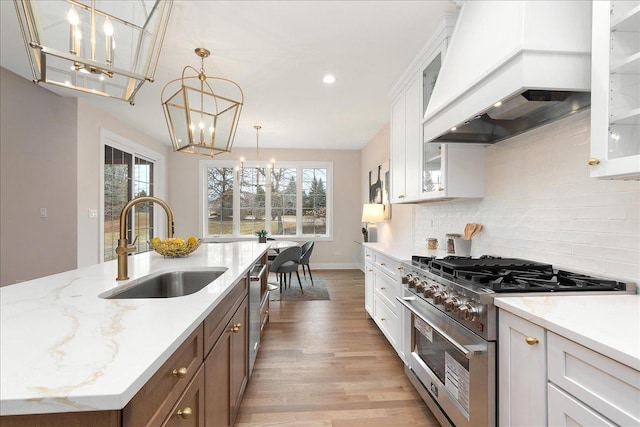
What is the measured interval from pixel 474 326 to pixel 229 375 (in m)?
1.19

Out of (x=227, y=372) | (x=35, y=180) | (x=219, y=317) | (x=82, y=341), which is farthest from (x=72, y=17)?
(x=35, y=180)

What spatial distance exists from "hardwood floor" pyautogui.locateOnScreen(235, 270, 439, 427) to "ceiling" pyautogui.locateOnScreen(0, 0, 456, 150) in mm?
2725

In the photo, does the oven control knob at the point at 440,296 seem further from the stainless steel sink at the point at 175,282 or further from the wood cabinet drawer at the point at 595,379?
the stainless steel sink at the point at 175,282

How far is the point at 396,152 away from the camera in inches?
127

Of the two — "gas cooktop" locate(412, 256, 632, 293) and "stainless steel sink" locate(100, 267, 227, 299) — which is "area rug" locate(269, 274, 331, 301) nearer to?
"stainless steel sink" locate(100, 267, 227, 299)

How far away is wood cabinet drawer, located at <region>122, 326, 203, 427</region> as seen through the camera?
2.16 ft

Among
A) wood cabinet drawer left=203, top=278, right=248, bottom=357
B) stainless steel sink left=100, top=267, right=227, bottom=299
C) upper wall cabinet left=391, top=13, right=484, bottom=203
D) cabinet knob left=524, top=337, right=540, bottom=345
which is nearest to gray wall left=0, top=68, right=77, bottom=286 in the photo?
stainless steel sink left=100, top=267, right=227, bottom=299

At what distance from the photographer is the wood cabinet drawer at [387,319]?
2.54m

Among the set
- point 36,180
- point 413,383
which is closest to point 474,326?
point 413,383

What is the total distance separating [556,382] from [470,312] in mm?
397

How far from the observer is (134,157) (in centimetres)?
552

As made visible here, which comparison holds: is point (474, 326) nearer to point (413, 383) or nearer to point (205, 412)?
point (413, 383)

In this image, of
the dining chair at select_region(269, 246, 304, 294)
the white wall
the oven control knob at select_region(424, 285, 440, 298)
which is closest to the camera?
the oven control knob at select_region(424, 285, 440, 298)

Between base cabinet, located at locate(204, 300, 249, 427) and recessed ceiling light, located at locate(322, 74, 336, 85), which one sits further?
recessed ceiling light, located at locate(322, 74, 336, 85)
